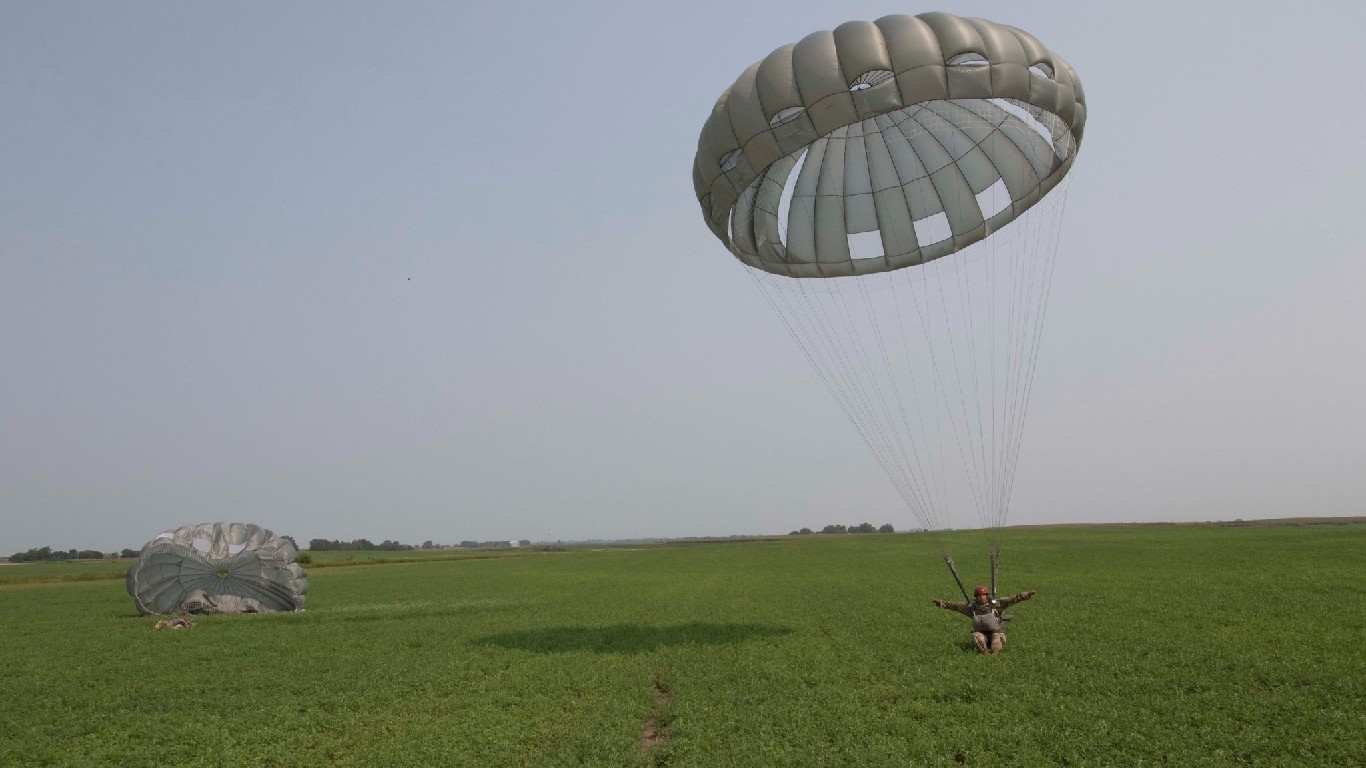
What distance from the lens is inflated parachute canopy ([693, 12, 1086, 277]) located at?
12.9 metres

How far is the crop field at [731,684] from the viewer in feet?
32.3

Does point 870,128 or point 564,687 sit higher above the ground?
point 870,128

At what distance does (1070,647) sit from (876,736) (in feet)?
22.5

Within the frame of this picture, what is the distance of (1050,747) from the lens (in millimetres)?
9352

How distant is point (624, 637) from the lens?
63.2 ft

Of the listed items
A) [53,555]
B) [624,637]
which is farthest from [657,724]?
[53,555]

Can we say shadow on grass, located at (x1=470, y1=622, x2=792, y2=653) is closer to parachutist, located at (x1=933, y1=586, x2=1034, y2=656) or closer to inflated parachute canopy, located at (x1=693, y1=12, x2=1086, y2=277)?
parachutist, located at (x1=933, y1=586, x2=1034, y2=656)

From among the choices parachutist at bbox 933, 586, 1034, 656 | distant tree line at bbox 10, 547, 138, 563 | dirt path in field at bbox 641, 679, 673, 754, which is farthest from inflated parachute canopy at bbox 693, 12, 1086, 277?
distant tree line at bbox 10, 547, 138, 563

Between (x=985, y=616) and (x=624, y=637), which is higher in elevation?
(x=985, y=616)

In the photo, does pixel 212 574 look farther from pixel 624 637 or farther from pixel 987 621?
pixel 987 621

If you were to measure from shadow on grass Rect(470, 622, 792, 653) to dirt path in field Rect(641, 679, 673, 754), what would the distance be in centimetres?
410

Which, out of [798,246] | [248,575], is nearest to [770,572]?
[248,575]

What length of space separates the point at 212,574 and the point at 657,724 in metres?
22.5

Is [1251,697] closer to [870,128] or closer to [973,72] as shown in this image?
[973,72]
